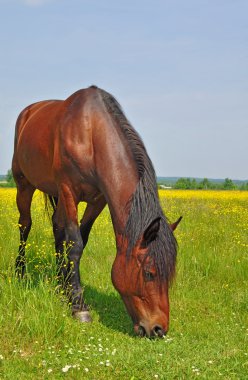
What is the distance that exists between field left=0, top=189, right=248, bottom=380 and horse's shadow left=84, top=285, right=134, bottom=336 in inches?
0.4

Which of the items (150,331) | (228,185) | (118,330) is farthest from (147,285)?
(228,185)

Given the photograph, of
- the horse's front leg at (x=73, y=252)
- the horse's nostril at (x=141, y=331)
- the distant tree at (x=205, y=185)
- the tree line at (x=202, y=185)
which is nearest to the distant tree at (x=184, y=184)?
the tree line at (x=202, y=185)

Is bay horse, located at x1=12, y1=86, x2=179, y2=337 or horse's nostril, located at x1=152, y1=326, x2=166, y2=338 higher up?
bay horse, located at x1=12, y1=86, x2=179, y2=337

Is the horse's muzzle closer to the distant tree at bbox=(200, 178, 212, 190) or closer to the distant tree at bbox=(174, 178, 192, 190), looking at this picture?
the distant tree at bbox=(174, 178, 192, 190)

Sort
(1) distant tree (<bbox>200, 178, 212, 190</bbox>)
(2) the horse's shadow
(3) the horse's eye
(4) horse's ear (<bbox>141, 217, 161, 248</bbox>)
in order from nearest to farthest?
(4) horse's ear (<bbox>141, 217, 161, 248</bbox>)
(3) the horse's eye
(2) the horse's shadow
(1) distant tree (<bbox>200, 178, 212, 190</bbox>)

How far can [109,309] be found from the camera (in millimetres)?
5617

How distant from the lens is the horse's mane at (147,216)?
4219 millimetres

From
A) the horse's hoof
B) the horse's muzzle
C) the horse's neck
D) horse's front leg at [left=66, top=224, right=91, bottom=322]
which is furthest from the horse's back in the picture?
the horse's muzzle

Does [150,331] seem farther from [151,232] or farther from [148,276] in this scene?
[151,232]

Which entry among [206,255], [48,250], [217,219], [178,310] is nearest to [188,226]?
[217,219]

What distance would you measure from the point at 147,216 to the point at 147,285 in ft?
2.05

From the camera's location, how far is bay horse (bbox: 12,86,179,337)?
14.0 ft

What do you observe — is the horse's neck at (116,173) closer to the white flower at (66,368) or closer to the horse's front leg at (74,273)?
the horse's front leg at (74,273)

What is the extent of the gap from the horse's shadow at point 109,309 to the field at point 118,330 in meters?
0.01
